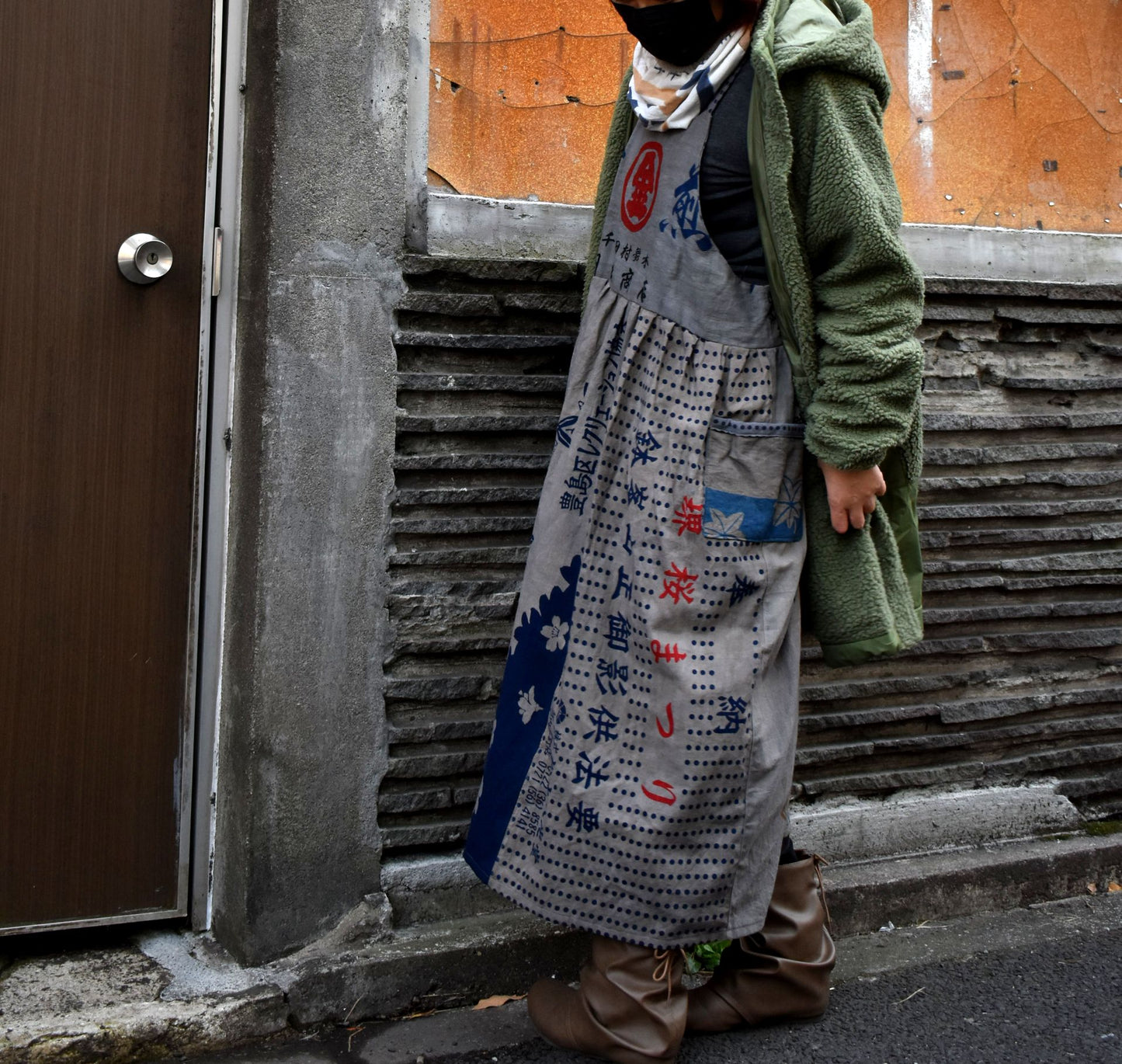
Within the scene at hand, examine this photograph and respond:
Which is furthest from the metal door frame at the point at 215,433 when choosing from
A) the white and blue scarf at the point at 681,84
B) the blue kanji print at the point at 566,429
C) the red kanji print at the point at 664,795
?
the red kanji print at the point at 664,795

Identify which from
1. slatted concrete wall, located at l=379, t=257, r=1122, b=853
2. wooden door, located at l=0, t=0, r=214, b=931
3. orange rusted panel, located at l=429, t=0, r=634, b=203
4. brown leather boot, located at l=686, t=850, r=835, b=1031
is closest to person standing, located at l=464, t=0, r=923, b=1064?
brown leather boot, located at l=686, t=850, r=835, b=1031

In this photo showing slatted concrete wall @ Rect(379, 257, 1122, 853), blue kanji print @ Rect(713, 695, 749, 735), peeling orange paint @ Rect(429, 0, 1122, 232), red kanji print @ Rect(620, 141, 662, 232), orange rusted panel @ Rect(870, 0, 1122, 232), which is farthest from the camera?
orange rusted panel @ Rect(870, 0, 1122, 232)

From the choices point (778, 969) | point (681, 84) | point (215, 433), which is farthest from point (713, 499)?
point (215, 433)

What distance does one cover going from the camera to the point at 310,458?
2.38 m

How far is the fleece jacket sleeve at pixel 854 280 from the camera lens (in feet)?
6.34

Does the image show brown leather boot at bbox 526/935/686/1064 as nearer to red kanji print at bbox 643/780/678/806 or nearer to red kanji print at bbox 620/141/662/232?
red kanji print at bbox 643/780/678/806

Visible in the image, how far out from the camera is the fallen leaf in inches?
95.0

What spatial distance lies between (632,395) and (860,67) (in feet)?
2.27

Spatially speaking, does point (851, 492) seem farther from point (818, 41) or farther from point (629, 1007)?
point (629, 1007)

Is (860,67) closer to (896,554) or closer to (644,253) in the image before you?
(644,253)

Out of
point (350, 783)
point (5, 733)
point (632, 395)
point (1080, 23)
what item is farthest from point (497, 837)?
point (1080, 23)

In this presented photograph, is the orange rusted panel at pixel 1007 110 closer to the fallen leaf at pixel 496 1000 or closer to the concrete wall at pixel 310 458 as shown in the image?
the concrete wall at pixel 310 458

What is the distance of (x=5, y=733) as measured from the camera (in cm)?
235

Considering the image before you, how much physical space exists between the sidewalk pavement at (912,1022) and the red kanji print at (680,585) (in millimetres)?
922
